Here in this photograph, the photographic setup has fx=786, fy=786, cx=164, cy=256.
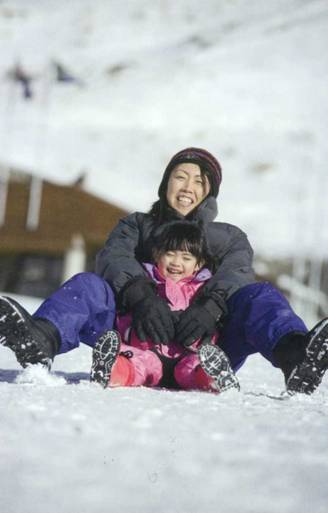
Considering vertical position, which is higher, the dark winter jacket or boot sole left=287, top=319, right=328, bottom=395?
the dark winter jacket

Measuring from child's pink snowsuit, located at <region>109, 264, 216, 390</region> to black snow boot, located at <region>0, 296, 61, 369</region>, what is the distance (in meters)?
0.22

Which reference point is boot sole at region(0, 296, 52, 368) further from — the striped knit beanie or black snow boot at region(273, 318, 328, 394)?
the striped knit beanie

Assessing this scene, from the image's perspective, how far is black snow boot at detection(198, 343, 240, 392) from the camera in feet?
7.23

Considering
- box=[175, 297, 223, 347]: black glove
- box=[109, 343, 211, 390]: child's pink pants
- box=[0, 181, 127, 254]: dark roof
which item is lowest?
box=[0, 181, 127, 254]: dark roof

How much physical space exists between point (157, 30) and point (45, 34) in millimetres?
10669

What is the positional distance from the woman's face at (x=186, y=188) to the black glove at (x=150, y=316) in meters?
0.70

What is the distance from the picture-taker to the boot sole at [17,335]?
218 centimetres

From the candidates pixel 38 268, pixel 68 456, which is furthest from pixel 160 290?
pixel 38 268

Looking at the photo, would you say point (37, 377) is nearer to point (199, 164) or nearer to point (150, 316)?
point (150, 316)

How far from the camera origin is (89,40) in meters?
72.4

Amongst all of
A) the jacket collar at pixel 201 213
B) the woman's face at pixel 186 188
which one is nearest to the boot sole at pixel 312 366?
the jacket collar at pixel 201 213

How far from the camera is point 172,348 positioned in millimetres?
2582

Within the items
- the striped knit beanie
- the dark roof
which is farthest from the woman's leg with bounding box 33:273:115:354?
the dark roof

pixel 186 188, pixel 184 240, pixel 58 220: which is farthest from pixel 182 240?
pixel 58 220
